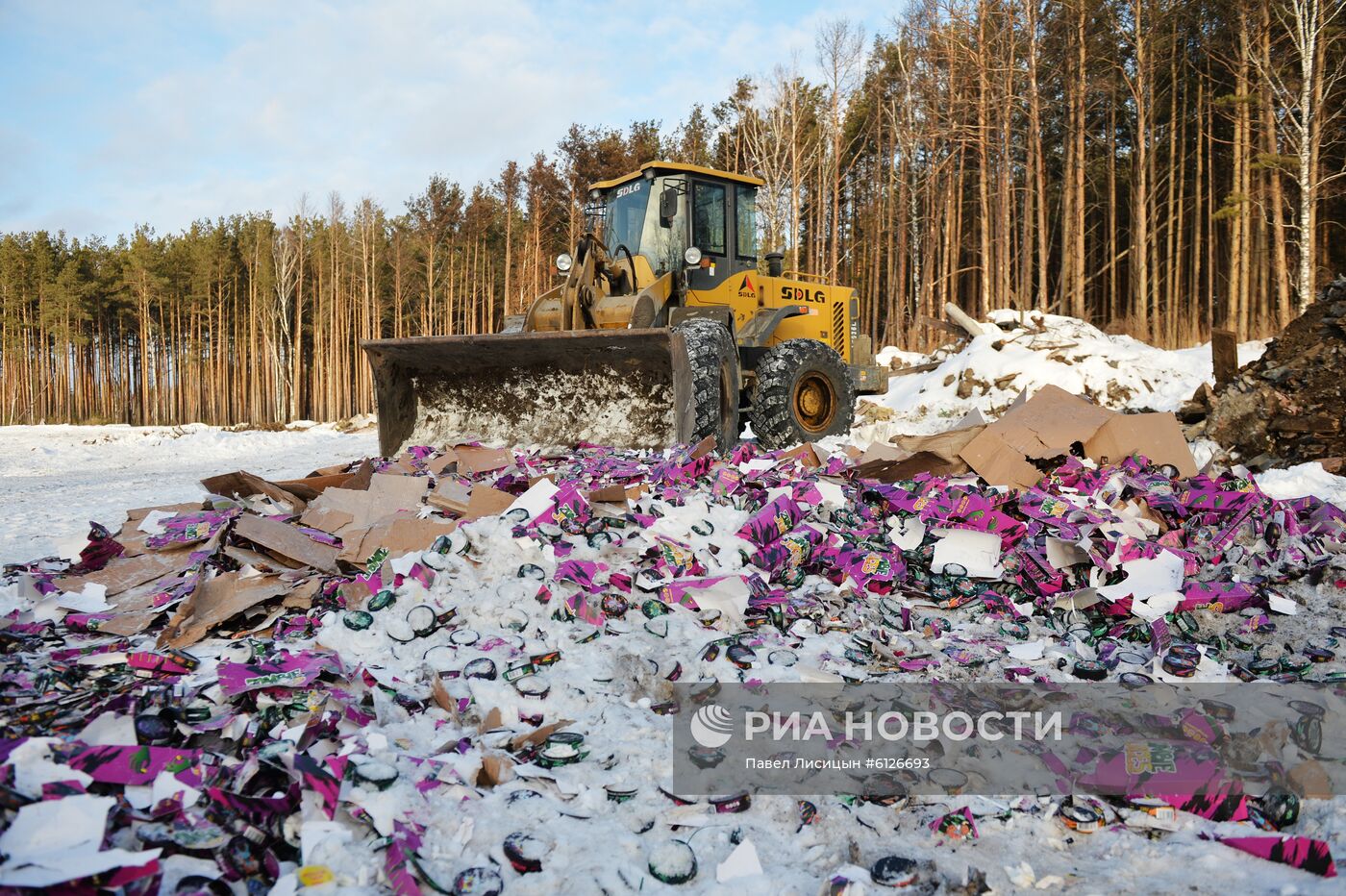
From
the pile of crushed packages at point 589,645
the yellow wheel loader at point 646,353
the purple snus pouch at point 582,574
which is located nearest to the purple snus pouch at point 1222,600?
the pile of crushed packages at point 589,645

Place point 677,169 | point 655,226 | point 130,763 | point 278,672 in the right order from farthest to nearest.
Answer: point 655,226 < point 677,169 < point 278,672 < point 130,763

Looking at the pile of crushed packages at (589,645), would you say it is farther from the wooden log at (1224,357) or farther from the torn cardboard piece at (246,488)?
the wooden log at (1224,357)

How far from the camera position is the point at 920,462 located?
486 cm

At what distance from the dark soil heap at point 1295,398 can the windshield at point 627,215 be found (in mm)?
5638

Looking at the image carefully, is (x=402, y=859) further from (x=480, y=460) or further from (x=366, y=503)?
(x=480, y=460)

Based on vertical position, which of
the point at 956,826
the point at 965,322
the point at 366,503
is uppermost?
the point at 965,322

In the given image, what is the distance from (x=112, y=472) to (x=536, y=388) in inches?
297

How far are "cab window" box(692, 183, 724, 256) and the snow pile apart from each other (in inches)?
175

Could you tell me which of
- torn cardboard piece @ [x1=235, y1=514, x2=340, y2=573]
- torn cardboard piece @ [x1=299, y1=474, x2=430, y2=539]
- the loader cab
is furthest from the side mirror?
torn cardboard piece @ [x1=235, y1=514, x2=340, y2=573]

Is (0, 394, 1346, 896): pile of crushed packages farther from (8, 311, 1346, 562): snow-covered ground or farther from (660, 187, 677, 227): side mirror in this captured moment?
(8, 311, 1346, 562): snow-covered ground

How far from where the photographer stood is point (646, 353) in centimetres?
589

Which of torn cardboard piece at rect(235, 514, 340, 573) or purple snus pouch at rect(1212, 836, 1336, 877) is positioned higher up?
torn cardboard piece at rect(235, 514, 340, 573)

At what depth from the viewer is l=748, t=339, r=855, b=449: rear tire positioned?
6.90 m

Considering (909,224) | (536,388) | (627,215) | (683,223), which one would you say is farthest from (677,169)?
(909,224)
